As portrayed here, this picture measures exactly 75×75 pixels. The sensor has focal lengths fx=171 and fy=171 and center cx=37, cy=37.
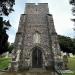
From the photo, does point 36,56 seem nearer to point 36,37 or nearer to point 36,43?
point 36,43

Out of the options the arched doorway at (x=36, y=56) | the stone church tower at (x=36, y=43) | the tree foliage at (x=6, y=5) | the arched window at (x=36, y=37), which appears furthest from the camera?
the arched window at (x=36, y=37)

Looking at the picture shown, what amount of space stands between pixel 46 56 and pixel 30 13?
886 centimetres

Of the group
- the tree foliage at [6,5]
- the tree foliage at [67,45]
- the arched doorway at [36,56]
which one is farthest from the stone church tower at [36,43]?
the tree foliage at [67,45]

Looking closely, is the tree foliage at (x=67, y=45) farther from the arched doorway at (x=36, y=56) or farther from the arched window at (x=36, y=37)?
the arched doorway at (x=36, y=56)

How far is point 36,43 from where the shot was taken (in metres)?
28.7

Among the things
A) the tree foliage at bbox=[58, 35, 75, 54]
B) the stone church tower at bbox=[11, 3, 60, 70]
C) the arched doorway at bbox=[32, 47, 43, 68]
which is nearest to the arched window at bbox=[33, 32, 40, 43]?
the stone church tower at bbox=[11, 3, 60, 70]

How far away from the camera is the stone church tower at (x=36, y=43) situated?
27.2 metres

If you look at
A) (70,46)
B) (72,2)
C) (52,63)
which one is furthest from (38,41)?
(70,46)

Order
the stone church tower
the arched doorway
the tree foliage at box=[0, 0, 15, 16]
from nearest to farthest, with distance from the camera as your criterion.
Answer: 1. the tree foliage at box=[0, 0, 15, 16]
2. the stone church tower
3. the arched doorway

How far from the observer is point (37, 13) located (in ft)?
103

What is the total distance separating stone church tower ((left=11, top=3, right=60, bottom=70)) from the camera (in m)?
27.2

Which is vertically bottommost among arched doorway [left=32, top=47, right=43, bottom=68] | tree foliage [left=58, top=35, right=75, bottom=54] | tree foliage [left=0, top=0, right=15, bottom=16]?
arched doorway [left=32, top=47, right=43, bottom=68]

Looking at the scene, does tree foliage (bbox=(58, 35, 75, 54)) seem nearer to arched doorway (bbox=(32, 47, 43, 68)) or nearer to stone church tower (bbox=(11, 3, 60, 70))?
stone church tower (bbox=(11, 3, 60, 70))

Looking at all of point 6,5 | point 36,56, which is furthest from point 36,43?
point 6,5
